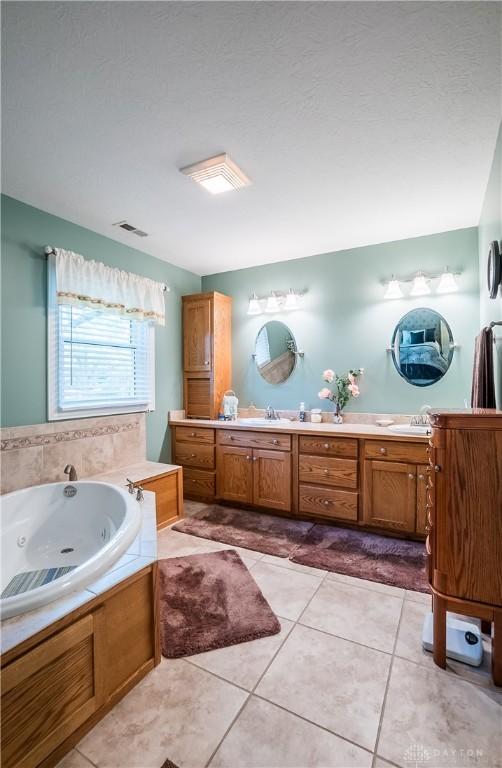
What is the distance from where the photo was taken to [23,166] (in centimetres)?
204

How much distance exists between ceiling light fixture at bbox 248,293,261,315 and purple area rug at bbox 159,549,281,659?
2520 millimetres

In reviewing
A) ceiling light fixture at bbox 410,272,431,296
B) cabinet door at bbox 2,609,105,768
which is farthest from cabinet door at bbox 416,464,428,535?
cabinet door at bbox 2,609,105,768

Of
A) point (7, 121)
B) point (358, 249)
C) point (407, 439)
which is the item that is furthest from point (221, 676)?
point (358, 249)

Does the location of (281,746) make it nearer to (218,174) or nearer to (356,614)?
(356,614)

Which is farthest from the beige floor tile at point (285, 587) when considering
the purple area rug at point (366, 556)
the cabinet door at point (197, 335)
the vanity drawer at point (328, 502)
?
the cabinet door at point (197, 335)

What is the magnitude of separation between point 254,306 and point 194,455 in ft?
5.83

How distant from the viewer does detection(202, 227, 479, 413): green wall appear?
298 cm

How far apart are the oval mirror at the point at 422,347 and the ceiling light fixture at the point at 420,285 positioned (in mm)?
157

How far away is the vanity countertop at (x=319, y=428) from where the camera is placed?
2679mm

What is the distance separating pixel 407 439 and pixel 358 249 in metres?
1.93

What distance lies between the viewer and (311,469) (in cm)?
300

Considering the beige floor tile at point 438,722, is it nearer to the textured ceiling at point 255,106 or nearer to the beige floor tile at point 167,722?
the beige floor tile at point 167,722

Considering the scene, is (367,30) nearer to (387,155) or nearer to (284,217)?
(387,155)

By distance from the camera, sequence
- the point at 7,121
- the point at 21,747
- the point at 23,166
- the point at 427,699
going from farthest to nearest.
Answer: the point at 23,166
the point at 7,121
the point at 427,699
the point at 21,747
